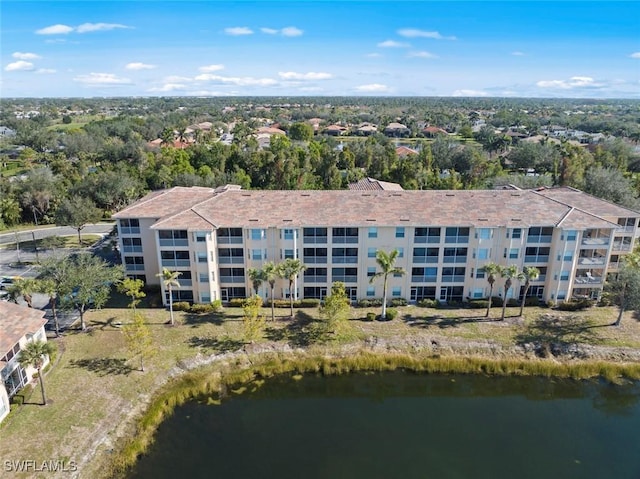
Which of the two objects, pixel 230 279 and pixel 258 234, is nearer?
pixel 258 234

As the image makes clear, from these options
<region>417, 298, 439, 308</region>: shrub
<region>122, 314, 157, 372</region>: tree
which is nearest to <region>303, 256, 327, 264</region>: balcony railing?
<region>417, 298, 439, 308</region>: shrub

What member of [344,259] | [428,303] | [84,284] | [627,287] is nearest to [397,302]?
[428,303]

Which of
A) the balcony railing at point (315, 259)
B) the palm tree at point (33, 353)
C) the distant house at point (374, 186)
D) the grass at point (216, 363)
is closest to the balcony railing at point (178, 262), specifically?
the grass at point (216, 363)

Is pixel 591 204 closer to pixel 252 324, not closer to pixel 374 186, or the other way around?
pixel 374 186

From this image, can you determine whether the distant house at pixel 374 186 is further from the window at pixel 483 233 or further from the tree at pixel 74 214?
the tree at pixel 74 214

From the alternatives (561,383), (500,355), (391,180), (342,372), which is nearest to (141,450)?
(342,372)

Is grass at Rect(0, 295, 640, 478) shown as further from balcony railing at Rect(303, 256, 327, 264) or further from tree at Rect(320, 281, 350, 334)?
balcony railing at Rect(303, 256, 327, 264)

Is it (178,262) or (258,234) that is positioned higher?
(258,234)
